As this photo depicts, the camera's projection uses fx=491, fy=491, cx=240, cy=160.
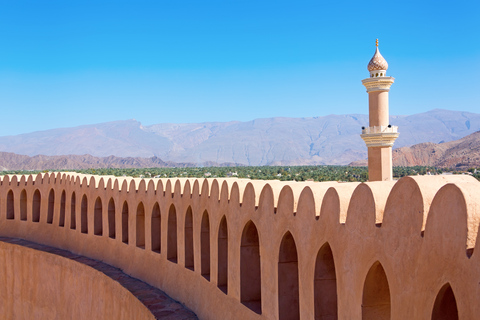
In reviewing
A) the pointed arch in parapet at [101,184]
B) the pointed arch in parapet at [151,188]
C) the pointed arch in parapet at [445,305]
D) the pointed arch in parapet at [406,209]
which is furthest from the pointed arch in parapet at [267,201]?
the pointed arch in parapet at [101,184]

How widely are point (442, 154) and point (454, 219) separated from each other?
93266 millimetres

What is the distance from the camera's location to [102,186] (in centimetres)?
1365

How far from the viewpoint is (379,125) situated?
17.3 metres

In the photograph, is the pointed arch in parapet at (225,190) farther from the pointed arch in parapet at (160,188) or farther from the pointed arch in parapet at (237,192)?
the pointed arch in parapet at (160,188)

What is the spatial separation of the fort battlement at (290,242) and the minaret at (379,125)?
8.92 metres

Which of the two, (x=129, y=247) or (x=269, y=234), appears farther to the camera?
(x=129, y=247)

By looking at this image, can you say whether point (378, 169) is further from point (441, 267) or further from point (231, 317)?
point (441, 267)

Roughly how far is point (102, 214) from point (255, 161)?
18444 cm

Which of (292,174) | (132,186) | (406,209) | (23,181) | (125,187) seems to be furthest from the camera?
(292,174)

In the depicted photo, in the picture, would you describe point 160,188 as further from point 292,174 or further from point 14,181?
point 292,174

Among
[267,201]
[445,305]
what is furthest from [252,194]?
[445,305]

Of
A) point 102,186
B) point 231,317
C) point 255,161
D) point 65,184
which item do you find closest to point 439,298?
point 231,317

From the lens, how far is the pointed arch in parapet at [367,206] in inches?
196

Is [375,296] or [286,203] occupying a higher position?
[286,203]
